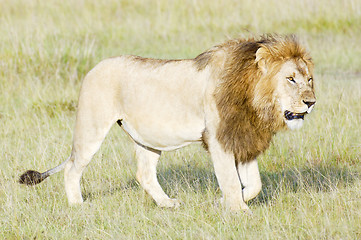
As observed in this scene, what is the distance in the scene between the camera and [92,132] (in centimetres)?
479

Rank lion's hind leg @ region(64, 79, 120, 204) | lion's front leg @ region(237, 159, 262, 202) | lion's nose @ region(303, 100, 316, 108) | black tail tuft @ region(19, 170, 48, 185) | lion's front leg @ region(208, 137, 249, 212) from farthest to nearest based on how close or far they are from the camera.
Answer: black tail tuft @ region(19, 170, 48, 185)
lion's hind leg @ region(64, 79, 120, 204)
lion's front leg @ region(237, 159, 262, 202)
lion's front leg @ region(208, 137, 249, 212)
lion's nose @ region(303, 100, 316, 108)

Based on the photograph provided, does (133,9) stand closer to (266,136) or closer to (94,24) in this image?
(94,24)

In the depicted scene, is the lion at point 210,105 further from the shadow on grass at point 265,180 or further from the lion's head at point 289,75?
the shadow on grass at point 265,180

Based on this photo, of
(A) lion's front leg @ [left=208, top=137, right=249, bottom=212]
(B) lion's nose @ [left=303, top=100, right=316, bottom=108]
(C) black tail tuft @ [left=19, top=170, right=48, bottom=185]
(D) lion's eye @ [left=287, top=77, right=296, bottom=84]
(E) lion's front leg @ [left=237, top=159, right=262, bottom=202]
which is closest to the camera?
(B) lion's nose @ [left=303, top=100, right=316, bottom=108]

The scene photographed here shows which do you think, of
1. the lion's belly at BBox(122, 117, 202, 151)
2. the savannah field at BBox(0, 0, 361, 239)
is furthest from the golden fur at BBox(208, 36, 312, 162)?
the savannah field at BBox(0, 0, 361, 239)

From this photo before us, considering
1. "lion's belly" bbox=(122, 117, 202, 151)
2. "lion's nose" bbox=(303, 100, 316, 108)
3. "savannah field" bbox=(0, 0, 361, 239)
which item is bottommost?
"savannah field" bbox=(0, 0, 361, 239)

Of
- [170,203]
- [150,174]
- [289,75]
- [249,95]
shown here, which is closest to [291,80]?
[289,75]

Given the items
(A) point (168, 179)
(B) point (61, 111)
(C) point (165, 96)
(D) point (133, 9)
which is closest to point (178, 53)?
(D) point (133, 9)

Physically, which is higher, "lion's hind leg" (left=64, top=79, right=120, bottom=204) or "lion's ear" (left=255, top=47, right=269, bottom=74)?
"lion's ear" (left=255, top=47, right=269, bottom=74)

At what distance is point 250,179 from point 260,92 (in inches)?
26.6

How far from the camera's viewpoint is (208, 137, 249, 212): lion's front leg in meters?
4.18

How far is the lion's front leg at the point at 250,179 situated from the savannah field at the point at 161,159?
130 millimetres

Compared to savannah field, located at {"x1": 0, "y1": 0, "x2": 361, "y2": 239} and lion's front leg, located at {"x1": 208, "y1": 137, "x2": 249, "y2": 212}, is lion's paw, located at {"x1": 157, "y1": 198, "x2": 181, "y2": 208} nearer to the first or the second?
savannah field, located at {"x1": 0, "y1": 0, "x2": 361, "y2": 239}

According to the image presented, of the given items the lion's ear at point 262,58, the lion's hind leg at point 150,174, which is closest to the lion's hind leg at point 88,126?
the lion's hind leg at point 150,174
